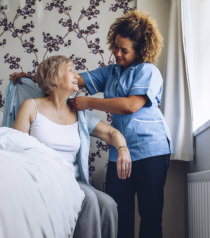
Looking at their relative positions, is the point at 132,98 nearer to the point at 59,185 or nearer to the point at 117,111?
the point at 117,111

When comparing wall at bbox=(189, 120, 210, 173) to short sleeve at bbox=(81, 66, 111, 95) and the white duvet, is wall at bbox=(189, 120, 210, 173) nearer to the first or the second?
short sleeve at bbox=(81, 66, 111, 95)

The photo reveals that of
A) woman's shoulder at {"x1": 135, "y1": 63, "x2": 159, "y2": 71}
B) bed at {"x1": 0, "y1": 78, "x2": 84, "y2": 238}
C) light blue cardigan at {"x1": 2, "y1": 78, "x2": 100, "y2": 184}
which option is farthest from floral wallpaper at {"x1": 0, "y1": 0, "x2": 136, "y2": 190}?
bed at {"x1": 0, "y1": 78, "x2": 84, "y2": 238}

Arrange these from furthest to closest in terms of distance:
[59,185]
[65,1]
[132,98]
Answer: [65,1] < [132,98] < [59,185]

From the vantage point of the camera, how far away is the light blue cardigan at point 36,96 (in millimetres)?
1502

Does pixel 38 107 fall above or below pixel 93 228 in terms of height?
above

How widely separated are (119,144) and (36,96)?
62 centimetres

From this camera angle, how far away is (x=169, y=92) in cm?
183

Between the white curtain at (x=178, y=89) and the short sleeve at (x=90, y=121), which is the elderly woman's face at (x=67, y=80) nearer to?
the short sleeve at (x=90, y=121)

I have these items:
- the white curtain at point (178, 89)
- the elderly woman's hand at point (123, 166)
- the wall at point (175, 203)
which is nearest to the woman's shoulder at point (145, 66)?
the white curtain at point (178, 89)

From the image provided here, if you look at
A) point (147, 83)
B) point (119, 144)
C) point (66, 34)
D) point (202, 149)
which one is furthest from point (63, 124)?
point (66, 34)

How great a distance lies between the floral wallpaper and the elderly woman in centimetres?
50

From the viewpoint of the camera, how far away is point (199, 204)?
4.50 feet

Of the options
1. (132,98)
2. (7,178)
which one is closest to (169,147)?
(132,98)

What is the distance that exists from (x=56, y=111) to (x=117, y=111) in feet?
1.12
